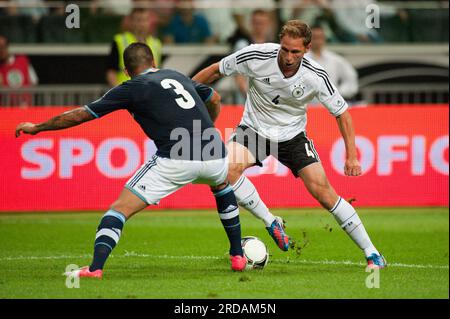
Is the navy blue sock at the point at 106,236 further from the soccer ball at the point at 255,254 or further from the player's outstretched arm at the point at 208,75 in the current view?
the player's outstretched arm at the point at 208,75

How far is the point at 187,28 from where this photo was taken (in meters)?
16.3

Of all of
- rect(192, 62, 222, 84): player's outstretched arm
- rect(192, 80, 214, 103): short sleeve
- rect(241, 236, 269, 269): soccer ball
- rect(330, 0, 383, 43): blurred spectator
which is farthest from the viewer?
rect(330, 0, 383, 43): blurred spectator

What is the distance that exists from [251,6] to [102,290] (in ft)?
31.0

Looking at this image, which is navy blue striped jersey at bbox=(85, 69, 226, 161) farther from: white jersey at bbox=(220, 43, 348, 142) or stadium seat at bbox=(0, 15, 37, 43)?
stadium seat at bbox=(0, 15, 37, 43)

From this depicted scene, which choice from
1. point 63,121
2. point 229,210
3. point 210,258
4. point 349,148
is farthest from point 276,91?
point 63,121

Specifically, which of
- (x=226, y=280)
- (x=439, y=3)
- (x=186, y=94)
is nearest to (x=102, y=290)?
(x=226, y=280)

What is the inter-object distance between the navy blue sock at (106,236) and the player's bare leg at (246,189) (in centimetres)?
162

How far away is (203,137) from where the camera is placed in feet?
27.4

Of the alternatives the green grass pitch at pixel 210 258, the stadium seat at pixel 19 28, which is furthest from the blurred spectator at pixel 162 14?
the green grass pitch at pixel 210 258

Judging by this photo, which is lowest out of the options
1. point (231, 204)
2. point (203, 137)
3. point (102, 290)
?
point (102, 290)

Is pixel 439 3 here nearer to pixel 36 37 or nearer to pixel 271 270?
pixel 36 37

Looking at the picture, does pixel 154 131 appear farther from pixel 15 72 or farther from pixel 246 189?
pixel 15 72

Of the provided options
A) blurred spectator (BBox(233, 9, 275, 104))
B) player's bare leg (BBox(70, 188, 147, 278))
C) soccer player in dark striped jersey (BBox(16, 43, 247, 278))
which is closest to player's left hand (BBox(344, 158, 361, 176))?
soccer player in dark striped jersey (BBox(16, 43, 247, 278))

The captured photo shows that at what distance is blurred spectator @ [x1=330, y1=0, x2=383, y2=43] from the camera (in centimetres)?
1630
